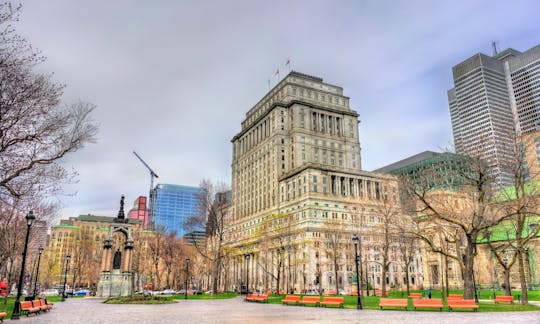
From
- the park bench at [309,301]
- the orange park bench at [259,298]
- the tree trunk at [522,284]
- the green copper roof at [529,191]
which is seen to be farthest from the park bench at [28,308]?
the green copper roof at [529,191]

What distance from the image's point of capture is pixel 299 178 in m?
118

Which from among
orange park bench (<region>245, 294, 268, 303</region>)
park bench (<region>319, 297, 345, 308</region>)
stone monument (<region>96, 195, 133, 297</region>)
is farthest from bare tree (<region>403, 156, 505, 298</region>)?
stone monument (<region>96, 195, 133, 297</region>)

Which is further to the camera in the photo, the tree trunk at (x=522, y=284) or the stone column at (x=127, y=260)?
the stone column at (x=127, y=260)

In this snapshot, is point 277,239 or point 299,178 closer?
point 277,239

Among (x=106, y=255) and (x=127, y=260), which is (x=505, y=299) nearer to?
(x=127, y=260)

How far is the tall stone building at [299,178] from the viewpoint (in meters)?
103

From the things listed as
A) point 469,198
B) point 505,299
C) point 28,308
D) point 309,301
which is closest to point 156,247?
point 309,301

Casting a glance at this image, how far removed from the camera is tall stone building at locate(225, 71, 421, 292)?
102938 mm

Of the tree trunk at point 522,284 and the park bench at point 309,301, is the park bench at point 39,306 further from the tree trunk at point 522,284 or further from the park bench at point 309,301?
the tree trunk at point 522,284

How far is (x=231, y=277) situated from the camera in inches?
5295

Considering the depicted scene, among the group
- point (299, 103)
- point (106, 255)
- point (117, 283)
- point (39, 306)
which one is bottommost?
point (39, 306)

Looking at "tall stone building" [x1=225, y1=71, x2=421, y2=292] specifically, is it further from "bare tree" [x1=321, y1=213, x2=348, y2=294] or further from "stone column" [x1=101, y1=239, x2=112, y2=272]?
"stone column" [x1=101, y1=239, x2=112, y2=272]

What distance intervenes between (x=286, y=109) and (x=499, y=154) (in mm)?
107744

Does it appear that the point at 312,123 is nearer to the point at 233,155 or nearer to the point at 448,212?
the point at 233,155
